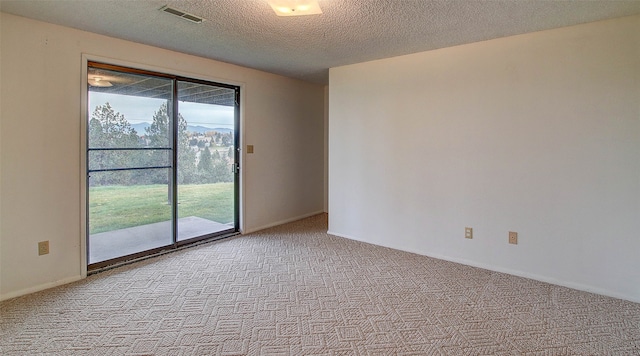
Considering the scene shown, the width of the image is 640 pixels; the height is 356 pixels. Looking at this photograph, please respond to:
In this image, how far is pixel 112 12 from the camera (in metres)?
2.72

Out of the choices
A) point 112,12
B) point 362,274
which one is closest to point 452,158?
point 362,274

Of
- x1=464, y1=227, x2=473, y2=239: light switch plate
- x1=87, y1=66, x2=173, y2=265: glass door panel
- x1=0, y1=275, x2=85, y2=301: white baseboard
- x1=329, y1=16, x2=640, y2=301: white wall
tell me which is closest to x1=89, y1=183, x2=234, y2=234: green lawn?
x1=87, y1=66, x2=173, y2=265: glass door panel

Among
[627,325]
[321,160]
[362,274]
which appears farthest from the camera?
[321,160]

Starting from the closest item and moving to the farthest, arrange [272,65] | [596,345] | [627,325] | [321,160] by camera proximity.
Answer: [596,345], [627,325], [272,65], [321,160]

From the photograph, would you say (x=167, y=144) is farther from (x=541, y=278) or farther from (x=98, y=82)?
(x=541, y=278)

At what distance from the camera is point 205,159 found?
14.5 feet

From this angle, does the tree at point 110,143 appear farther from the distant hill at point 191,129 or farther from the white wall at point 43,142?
the white wall at point 43,142

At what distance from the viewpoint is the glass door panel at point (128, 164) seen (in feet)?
11.2

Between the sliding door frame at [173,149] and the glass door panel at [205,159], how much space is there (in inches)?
1.9

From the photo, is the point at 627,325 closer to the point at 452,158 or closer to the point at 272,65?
the point at 452,158

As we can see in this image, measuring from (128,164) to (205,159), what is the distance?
98 centimetres

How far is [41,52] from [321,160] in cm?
422

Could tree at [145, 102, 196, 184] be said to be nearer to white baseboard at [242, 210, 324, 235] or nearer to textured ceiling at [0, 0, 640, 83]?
textured ceiling at [0, 0, 640, 83]

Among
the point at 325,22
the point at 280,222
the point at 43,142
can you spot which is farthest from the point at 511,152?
the point at 43,142
